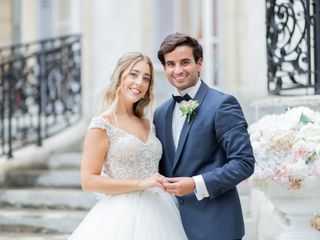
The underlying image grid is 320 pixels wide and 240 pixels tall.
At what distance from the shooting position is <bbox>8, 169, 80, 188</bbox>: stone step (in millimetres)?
7035

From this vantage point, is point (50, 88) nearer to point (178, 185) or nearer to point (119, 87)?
point (119, 87)

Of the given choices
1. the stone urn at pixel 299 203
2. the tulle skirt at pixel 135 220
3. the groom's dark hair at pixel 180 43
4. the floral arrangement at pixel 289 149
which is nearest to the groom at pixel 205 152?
the groom's dark hair at pixel 180 43

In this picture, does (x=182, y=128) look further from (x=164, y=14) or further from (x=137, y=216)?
(x=164, y=14)

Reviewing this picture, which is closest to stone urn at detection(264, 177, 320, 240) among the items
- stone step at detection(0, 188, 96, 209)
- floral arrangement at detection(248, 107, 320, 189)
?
floral arrangement at detection(248, 107, 320, 189)

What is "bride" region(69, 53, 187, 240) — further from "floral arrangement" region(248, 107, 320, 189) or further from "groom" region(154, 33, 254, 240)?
"floral arrangement" region(248, 107, 320, 189)

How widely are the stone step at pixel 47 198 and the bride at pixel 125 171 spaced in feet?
10.3

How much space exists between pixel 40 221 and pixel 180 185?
3.77 metres

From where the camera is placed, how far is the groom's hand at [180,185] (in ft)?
9.18

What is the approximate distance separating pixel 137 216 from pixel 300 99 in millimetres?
1927

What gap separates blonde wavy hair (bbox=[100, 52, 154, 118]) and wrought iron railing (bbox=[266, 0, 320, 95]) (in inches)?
77.6

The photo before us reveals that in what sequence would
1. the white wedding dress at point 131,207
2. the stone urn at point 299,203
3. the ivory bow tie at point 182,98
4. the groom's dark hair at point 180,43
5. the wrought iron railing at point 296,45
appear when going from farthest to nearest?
the wrought iron railing at point 296,45
the stone urn at point 299,203
the white wedding dress at point 131,207
the ivory bow tie at point 182,98
the groom's dark hair at point 180,43

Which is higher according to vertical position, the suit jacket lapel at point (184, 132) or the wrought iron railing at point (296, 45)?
the wrought iron railing at point (296, 45)

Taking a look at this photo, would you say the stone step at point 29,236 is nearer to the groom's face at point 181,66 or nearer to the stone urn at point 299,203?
the stone urn at point 299,203

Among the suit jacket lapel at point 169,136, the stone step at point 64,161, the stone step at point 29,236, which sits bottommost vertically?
the stone step at point 29,236
